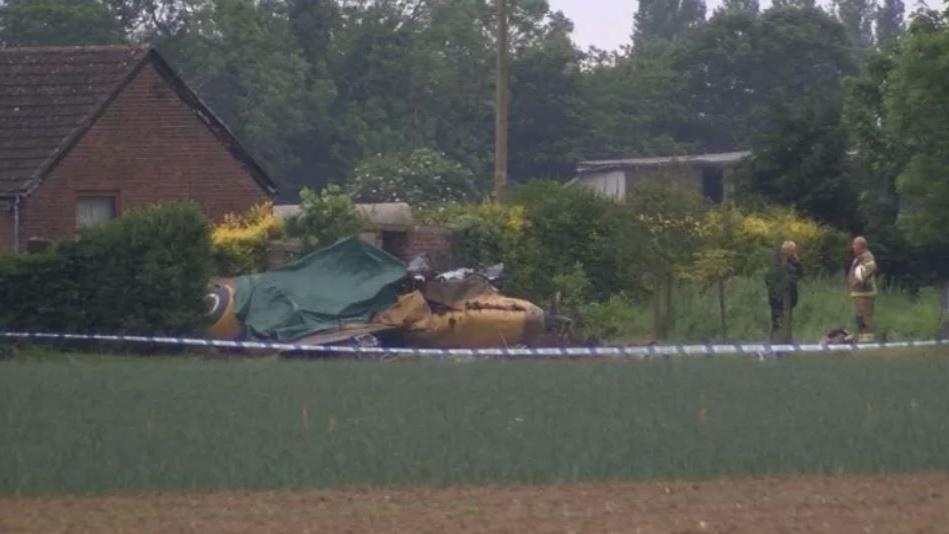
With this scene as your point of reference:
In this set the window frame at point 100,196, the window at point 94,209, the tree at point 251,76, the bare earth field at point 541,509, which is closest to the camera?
the bare earth field at point 541,509

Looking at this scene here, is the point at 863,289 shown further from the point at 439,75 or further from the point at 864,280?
the point at 439,75

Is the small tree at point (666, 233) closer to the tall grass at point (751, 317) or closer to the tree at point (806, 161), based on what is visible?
the tall grass at point (751, 317)

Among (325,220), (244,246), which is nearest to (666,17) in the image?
(325,220)

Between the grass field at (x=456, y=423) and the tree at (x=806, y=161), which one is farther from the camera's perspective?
the tree at (x=806, y=161)

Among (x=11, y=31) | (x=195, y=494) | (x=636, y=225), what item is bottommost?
(x=195, y=494)

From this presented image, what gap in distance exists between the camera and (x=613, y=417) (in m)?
18.3

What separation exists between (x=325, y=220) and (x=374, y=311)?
4.73m

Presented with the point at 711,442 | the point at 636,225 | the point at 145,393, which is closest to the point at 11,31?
the point at 636,225

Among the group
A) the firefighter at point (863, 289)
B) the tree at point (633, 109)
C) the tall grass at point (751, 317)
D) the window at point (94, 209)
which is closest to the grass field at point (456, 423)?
the firefighter at point (863, 289)

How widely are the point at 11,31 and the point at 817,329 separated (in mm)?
45637

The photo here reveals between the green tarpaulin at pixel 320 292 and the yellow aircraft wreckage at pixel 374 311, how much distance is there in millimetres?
17

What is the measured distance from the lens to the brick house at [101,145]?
36406mm

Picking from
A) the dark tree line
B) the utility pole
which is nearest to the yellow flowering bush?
the utility pole

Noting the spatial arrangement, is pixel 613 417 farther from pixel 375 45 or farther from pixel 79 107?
pixel 375 45
